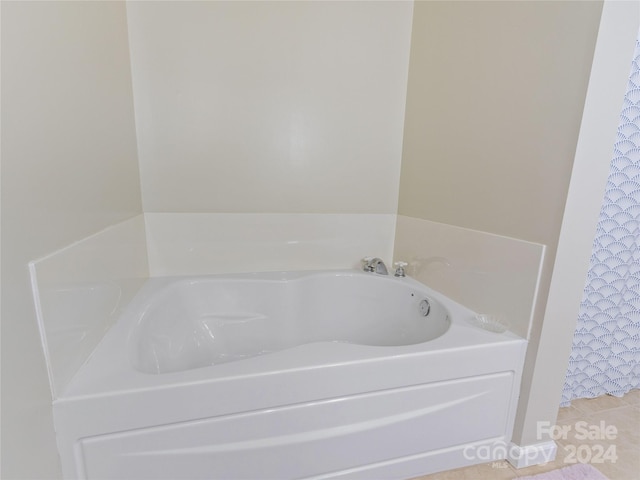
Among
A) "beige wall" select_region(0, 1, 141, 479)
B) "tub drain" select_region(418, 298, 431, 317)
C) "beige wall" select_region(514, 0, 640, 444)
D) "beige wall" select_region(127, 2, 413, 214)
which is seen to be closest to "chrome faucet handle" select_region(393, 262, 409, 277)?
"tub drain" select_region(418, 298, 431, 317)

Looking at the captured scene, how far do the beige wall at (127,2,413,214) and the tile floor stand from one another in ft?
4.61

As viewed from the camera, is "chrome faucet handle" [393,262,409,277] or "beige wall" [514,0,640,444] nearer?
"beige wall" [514,0,640,444]

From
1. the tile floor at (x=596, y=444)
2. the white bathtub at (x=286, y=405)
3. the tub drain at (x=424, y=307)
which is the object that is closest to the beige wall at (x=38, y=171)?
the white bathtub at (x=286, y=405)

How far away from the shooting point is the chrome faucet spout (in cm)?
202

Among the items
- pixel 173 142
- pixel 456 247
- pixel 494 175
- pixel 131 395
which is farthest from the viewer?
pixel 173 142

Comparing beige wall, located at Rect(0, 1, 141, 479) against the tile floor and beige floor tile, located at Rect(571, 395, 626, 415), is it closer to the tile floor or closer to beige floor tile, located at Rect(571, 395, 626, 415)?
the tile floor

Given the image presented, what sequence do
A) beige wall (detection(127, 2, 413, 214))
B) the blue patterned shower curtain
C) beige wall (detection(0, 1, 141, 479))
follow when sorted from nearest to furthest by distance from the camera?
Result: beige wall (detection(0, 1, 141, 479)) < the blue patterned shower curtain < beige wall (detection(127, 2, 413, 214))

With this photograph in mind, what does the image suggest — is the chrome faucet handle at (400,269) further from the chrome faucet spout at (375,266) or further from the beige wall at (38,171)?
the beige wall at (38,171)

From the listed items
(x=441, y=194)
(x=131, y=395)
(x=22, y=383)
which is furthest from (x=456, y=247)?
(x=22, y=383)

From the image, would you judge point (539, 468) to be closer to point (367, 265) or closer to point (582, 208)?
point (582, 208)

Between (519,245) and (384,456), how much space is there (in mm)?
930

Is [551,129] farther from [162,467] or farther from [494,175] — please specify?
[162,467]

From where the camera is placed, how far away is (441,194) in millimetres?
1727

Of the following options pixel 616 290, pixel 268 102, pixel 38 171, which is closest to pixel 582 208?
pixel 616 290
